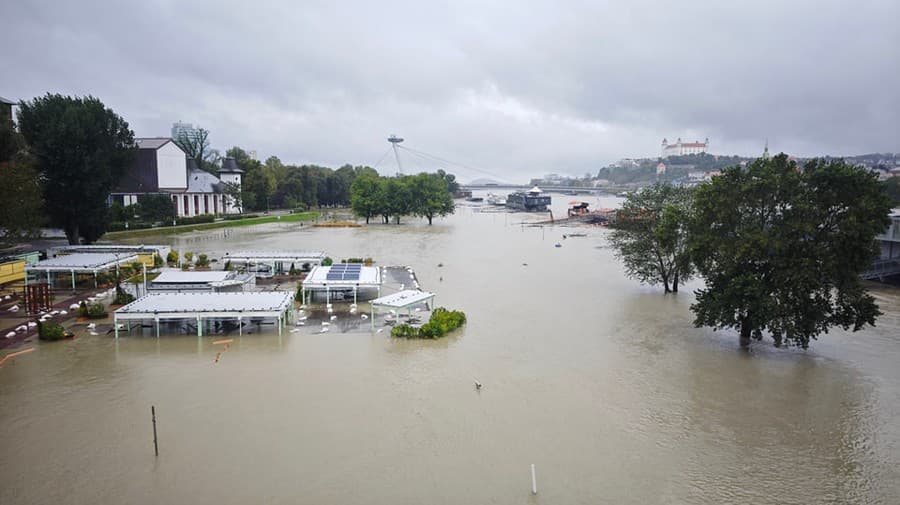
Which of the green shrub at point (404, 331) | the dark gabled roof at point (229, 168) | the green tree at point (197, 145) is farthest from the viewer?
the green tree at point (197, 145)

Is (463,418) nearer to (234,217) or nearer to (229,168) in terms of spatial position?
(234,217)

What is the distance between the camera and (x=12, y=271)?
102ft

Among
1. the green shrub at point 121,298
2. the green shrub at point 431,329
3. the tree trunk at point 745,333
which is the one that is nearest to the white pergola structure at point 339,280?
the green shrub at point 431,329

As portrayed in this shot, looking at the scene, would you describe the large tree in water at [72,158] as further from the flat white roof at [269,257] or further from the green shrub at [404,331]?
the green shrub at [404,331]

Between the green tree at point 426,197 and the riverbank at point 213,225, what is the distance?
1486cm

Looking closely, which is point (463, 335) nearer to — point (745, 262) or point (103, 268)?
point (745, 262)

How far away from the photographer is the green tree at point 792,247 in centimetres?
1903

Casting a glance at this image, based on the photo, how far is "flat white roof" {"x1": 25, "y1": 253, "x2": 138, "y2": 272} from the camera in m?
30.4

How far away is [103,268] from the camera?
3180 cm

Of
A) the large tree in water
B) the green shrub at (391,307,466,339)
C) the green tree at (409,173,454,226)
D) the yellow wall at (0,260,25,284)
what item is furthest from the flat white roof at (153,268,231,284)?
the green tree at (409,173,454,226)

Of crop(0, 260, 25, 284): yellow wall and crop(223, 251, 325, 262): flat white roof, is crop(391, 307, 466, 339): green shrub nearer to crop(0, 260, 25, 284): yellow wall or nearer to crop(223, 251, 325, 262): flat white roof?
crop(223, 251, 325, 262): flat white roof

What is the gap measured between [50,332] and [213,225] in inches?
1932

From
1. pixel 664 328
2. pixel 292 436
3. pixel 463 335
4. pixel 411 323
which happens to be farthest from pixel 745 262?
pixel 292 436

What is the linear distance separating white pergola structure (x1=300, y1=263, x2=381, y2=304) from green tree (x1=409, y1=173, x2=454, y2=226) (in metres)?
50.5
